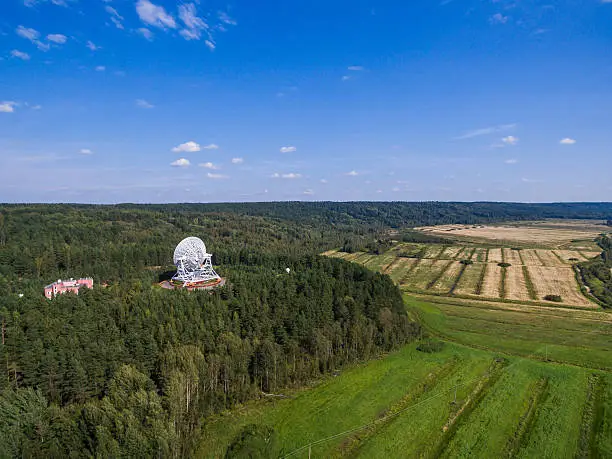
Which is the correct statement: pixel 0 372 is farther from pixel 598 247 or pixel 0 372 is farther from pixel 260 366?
pixel 598 247

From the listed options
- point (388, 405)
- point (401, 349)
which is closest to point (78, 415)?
point (388, 405)

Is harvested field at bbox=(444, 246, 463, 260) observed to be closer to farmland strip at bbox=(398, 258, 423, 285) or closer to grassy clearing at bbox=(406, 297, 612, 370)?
farmland strip at bbox=(398, 258, 423, 285)

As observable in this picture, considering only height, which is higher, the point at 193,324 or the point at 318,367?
the point at 193,324

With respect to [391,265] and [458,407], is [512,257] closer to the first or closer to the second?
[391,265]

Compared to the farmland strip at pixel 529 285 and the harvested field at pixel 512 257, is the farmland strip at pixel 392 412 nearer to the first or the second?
the farmland strip at pixel 529 285

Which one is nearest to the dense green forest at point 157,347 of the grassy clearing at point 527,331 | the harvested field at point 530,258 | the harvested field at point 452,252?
the grassy clearing at point 527,331

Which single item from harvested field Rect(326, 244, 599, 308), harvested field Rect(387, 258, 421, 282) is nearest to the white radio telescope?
harvested field Rect(326, 244, 599, 308)
